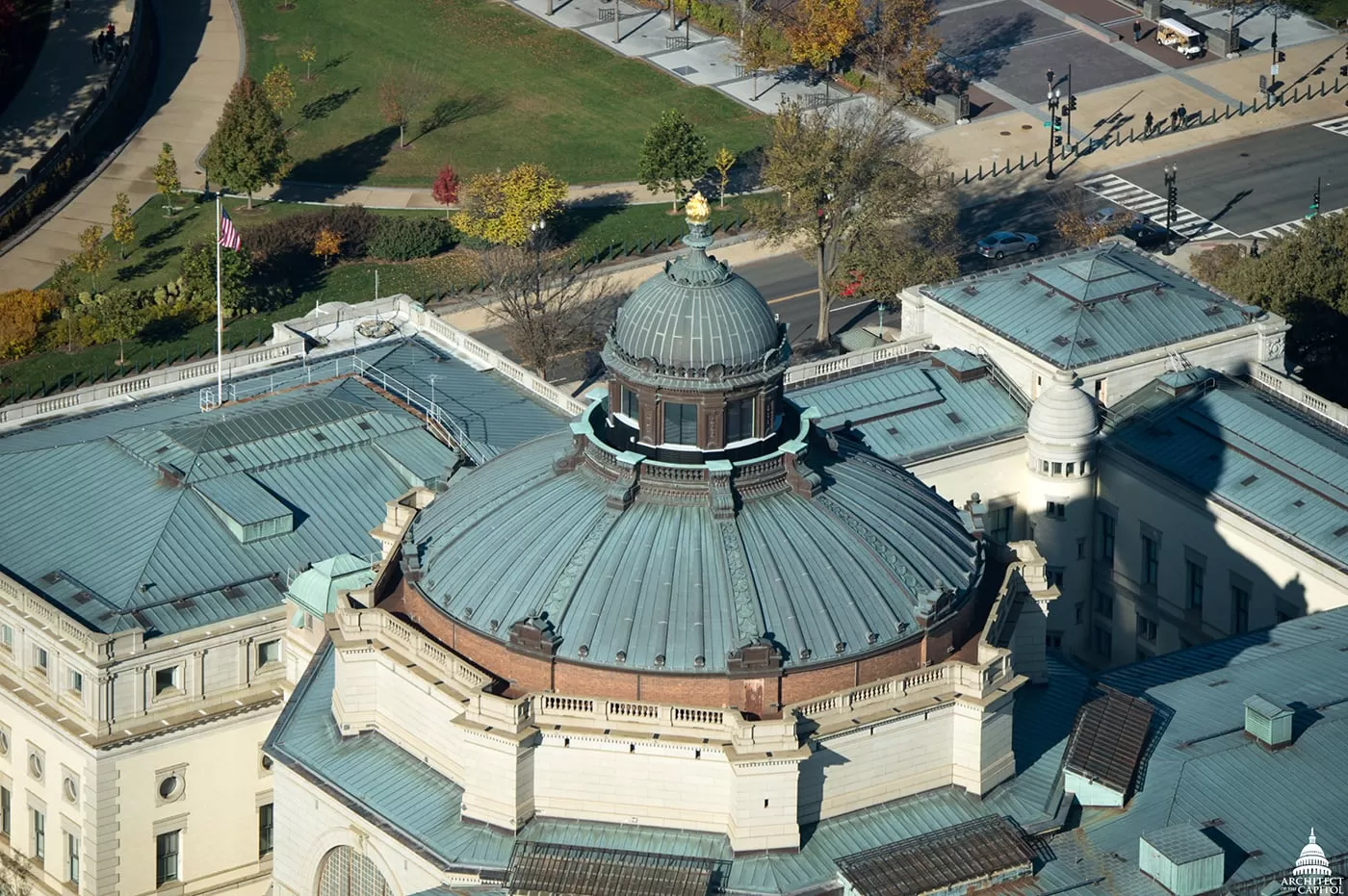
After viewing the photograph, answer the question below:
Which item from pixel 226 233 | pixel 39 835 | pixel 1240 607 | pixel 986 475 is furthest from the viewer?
pixel 226 233

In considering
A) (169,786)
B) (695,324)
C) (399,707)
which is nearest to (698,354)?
(695,324)

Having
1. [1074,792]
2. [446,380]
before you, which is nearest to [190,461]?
[446,380]

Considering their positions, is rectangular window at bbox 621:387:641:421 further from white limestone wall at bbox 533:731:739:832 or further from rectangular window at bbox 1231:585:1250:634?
rectangular window at bbox 1231:585:1250:634

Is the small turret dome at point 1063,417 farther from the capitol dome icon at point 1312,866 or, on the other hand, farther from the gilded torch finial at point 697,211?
the gilded torch finial at point 697,211

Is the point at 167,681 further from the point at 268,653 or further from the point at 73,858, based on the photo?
the point at 73,858

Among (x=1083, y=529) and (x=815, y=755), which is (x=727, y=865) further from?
(x=1083, y=529)

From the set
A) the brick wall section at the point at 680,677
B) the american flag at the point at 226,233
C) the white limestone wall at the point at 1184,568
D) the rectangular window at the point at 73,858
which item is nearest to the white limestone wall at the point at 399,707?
the brick wall section at the point at 680,677

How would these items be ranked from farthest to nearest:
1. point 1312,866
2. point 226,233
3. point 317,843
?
point 226,233
point 317,843
point 1312,866
